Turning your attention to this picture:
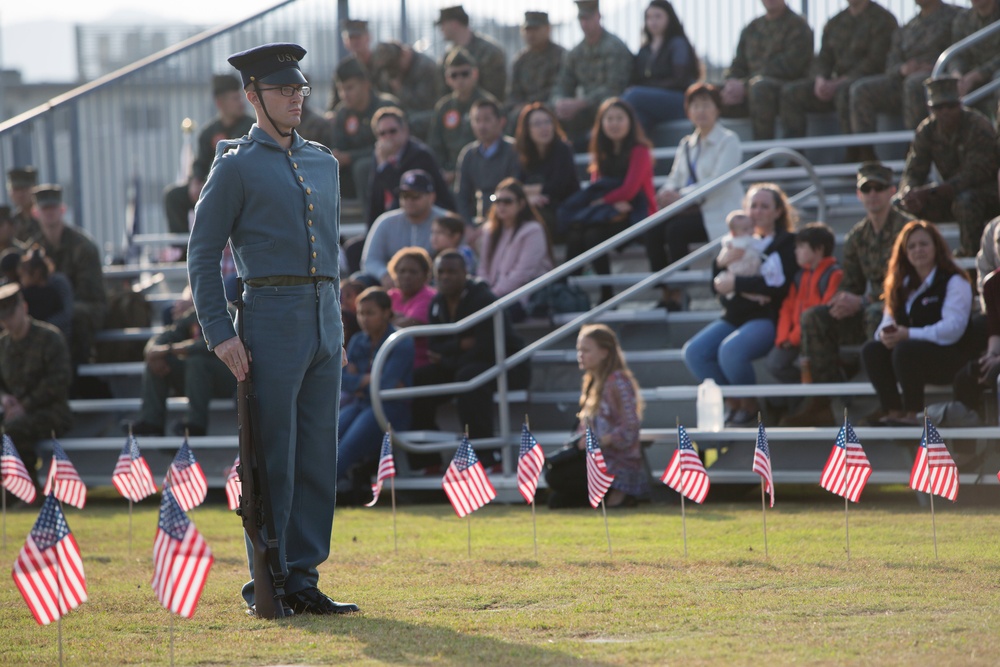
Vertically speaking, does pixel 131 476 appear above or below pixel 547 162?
below

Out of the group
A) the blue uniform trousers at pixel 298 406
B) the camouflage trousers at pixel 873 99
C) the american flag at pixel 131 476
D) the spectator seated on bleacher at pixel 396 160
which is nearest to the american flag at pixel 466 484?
the blue uniform trousers at pixel 298 406

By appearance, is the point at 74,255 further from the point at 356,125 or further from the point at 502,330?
the point at 502,330

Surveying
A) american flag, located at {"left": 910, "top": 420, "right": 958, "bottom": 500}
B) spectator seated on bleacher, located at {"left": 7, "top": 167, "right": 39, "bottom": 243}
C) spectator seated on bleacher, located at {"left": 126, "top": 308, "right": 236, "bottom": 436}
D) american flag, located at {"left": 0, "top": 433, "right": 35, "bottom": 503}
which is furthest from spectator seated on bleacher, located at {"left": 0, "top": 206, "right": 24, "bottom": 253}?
american flag, located at {"left": 910, "top": 420, "right": 958, "bottom": 500}

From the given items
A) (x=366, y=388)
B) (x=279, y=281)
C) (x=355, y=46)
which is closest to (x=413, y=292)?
(x=366, y=388)

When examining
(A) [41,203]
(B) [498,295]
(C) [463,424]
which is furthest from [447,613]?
(A) [41,203]

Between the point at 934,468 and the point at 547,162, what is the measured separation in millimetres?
6319

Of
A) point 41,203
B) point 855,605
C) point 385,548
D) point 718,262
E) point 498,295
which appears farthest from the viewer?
point 41,203

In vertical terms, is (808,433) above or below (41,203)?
below

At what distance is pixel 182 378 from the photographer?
12945 millimetres

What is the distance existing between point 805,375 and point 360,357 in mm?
3346

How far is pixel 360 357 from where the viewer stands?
38.0ft

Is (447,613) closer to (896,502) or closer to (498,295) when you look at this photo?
(896,502)

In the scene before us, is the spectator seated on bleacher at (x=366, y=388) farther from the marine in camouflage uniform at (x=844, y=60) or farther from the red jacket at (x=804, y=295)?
the marine in camouflage uniform at (x=844, y=60)

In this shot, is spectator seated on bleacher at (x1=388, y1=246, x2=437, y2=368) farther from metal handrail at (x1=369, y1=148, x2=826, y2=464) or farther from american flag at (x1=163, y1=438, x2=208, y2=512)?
american flag at (x1=163, y1=438, x2=208, y2=512)
